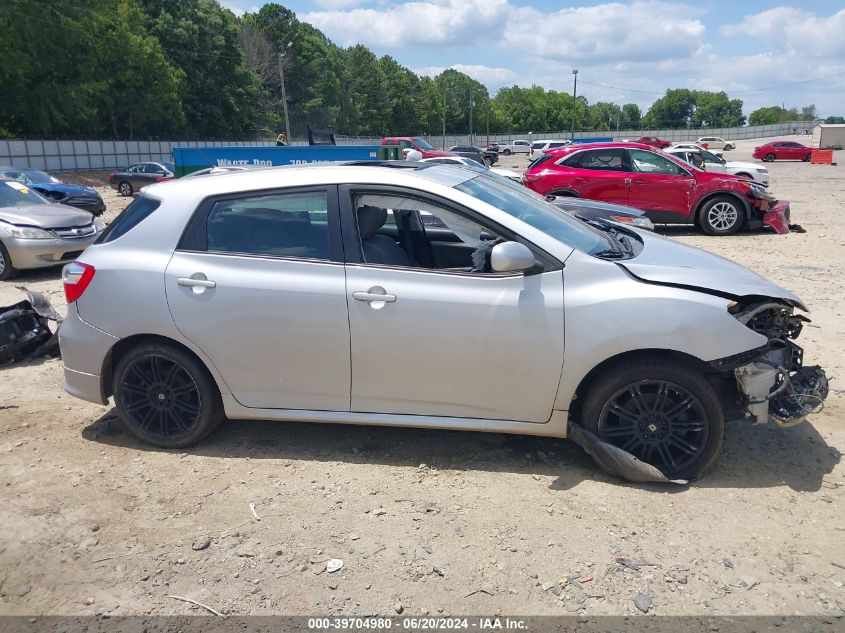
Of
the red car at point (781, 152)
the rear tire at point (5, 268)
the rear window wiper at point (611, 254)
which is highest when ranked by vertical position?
the rear window wiper at point (611, 254)

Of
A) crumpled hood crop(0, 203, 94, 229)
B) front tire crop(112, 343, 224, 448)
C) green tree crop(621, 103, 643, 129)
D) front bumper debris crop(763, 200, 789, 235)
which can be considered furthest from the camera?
green tree crop(621, 103, 643, 129)

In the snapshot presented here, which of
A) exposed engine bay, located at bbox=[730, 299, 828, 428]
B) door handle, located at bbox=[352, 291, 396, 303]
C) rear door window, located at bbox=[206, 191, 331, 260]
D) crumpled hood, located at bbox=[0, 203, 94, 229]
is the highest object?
rear door window, located at bbox=[206, 191, 331, 260]

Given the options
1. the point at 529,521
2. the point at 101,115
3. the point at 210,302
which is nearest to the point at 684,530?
the point at 529,521

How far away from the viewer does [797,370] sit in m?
4.01

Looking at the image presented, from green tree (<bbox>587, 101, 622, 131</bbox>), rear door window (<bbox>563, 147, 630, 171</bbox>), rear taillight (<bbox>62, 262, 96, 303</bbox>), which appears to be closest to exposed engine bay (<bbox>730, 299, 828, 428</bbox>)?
rear taillight (<bbox>62, 262, 96, 303</bbox>)

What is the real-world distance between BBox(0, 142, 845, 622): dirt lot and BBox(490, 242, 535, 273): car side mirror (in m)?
1.24

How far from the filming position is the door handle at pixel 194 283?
13.2 ft

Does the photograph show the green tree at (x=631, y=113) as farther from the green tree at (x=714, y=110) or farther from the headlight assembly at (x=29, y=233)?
the headlight assembly at (x=29, y=233)

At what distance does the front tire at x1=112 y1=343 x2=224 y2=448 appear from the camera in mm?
4199

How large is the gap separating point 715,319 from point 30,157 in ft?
147

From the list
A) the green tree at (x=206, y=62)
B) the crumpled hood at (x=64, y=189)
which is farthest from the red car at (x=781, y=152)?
the crumpled hood at (x=64, y=189)

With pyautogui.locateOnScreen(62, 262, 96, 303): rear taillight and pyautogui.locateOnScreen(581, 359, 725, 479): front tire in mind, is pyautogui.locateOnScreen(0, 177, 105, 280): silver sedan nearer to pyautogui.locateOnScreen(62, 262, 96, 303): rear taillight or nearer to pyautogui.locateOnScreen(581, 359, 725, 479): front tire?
pyautogui.locateOnScreen(62, 262, 96, 303): rear taillight

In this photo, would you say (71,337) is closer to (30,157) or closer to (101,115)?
(30,157)

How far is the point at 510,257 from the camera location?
11.9 feet
